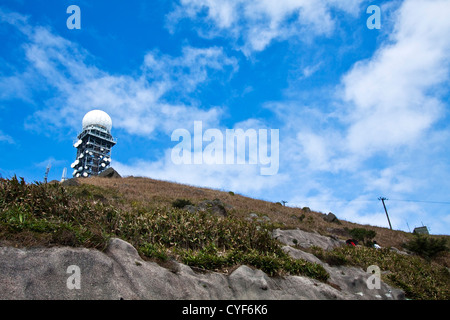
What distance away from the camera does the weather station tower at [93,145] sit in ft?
230

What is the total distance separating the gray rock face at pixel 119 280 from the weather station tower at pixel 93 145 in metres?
67.8

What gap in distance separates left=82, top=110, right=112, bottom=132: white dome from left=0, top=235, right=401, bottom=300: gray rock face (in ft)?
235

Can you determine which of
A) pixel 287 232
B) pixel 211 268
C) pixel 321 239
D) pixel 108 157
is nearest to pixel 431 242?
pixel 321 239

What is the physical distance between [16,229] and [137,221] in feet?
18.8

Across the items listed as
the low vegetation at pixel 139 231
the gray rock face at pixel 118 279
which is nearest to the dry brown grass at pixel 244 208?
the low vegetation at pixel 139 231

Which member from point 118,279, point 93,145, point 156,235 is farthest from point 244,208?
point 93,145

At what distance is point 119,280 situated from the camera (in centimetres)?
736

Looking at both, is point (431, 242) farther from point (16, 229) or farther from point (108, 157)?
point (108, 157)

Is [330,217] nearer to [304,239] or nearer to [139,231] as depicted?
[304,239]

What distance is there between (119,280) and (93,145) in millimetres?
70907

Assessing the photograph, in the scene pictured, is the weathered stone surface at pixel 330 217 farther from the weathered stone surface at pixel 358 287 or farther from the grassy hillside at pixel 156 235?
the weathered stone surface at pixel 358 287

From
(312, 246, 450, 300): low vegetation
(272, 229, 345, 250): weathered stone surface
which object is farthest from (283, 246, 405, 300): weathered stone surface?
(272, 229, 345, 250): weathered stone surface

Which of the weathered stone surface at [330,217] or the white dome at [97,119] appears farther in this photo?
the white dome at [97,119]
